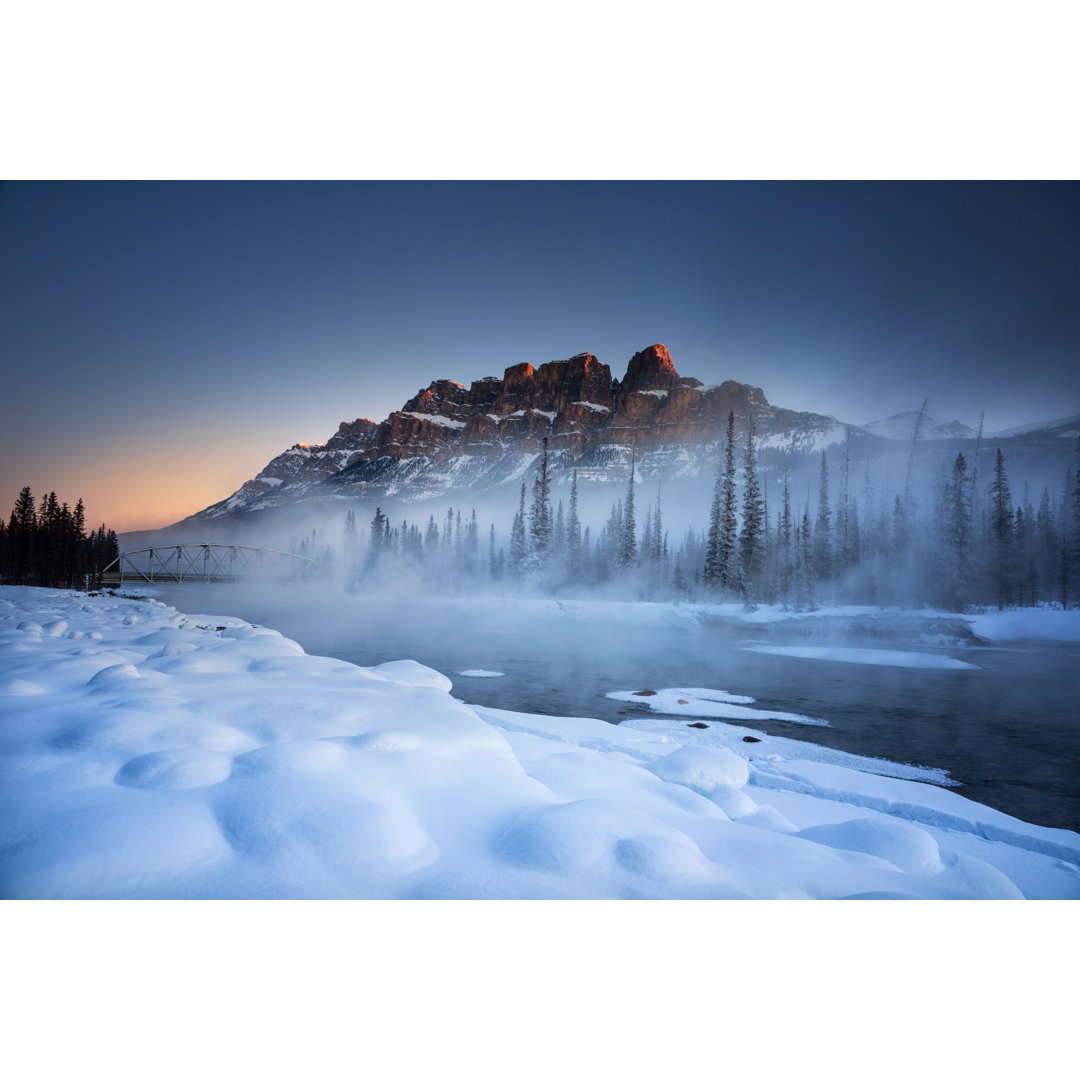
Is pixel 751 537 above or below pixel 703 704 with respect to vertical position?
above

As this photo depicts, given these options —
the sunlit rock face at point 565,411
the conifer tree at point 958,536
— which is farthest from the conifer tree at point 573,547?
the conifer tree at point 958,536

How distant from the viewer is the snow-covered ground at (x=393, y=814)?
2.00m

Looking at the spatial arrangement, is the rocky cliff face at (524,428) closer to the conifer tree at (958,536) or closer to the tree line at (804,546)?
the tree line at (804,546)

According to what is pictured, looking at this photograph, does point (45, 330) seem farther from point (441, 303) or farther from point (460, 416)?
point (460, 416)

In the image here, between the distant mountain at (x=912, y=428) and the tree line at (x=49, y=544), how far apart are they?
386 inches

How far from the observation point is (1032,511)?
7402 mm

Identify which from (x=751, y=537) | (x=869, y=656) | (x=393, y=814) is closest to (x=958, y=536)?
(x=869, y=656)

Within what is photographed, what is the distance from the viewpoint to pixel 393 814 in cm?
225

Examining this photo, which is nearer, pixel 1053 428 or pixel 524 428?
pixel 1053 428

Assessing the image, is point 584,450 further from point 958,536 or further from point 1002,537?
point 1002,537

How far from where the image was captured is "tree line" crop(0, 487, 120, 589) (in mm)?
5602

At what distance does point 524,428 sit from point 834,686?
15383 millimetres

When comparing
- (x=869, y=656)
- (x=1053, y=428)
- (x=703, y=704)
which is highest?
(x=1053, y=428)

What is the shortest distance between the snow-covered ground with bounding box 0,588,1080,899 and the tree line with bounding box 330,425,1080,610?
16.4 feet
